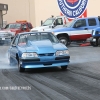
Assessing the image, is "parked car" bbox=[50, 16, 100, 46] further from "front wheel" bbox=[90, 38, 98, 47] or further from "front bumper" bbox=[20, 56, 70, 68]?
"front bumper" bbox=[20, 56, 70, 68]

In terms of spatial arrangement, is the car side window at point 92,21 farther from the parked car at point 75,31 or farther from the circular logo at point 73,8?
the circular logo at point 73,8

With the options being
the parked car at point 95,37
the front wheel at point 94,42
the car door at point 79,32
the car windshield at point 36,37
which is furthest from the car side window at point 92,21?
the car windshield at point 36,37

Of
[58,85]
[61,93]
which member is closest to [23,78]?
[58,85]

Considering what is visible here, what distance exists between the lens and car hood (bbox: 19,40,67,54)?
35.4 ft

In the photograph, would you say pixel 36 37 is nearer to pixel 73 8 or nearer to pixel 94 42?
pixel 94 42

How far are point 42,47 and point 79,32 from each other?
38.5 ft

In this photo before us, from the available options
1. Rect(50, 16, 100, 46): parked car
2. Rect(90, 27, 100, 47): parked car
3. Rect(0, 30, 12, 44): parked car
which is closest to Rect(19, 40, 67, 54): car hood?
Rect(90, 27, 100, 47): parked car

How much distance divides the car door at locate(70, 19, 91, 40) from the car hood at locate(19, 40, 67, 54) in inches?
426

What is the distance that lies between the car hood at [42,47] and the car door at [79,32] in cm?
1081

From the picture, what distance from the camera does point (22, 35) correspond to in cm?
1241

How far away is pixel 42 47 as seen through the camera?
11.0 metres

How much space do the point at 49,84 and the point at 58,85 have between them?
30 cm

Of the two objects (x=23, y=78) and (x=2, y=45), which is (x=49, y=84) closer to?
(x=23, y=78)

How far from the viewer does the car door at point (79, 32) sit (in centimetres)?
2234
